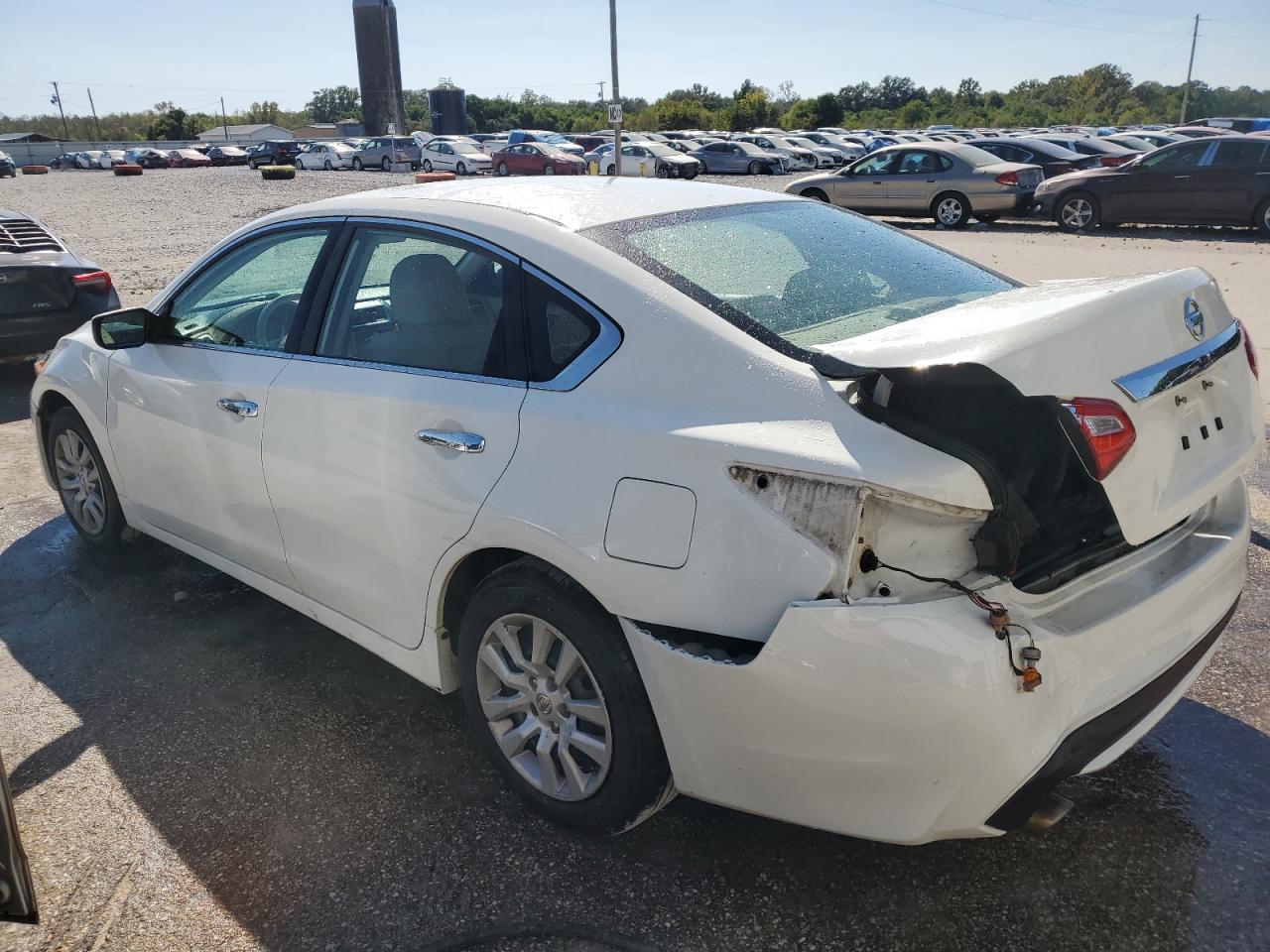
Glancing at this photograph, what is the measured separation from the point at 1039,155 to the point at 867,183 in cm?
434

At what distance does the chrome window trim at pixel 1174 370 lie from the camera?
2.19 m

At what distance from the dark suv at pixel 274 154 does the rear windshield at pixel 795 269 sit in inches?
2242

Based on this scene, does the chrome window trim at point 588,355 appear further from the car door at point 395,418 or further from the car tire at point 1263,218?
the car tire at point 1263,218

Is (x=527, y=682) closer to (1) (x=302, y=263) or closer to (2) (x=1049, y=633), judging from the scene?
(2) (x=1049, y=633)

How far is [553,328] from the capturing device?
2.59 metres

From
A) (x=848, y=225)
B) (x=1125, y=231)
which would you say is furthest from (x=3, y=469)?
(x=1125, y=231)

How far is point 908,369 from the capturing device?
6.83 feet

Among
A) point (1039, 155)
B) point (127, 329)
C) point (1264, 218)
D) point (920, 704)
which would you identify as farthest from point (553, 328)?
point (1039, 155)

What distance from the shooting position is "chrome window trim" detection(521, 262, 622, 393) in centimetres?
245

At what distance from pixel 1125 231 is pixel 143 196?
88.7ft

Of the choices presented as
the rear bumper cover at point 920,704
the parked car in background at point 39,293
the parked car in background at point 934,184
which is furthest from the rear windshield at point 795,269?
the parked car in background at point 934,184

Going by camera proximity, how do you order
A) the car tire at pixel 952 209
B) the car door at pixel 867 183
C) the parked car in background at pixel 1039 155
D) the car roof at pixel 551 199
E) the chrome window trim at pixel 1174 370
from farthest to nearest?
the parked car in background at pixel 1039 155, the car door at pixel 867 183, the car tire at pixel 952 209, the car roof at pixel 551 199, the chrome window trim at pixel 1174 370

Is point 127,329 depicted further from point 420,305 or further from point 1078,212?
point 1078,212

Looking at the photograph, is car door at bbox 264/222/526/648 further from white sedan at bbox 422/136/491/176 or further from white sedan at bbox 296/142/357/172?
white sedan at bbox 296/142/357/172
